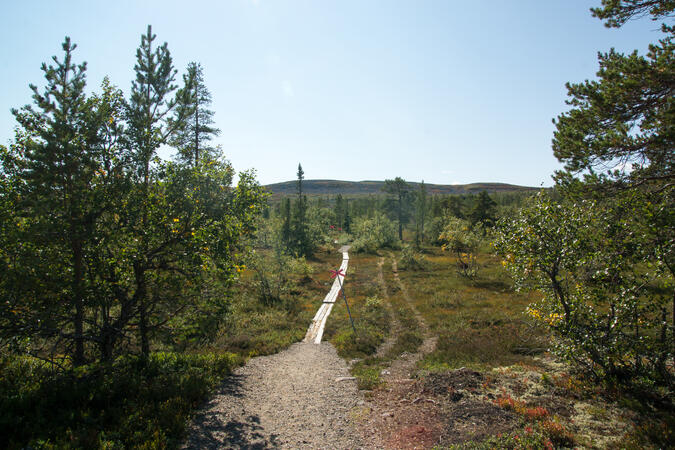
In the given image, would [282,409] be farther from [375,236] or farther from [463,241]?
[375,236]

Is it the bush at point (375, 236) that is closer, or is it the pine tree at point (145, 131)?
the pine tree at point (145, 131)

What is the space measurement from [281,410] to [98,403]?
4479 mm

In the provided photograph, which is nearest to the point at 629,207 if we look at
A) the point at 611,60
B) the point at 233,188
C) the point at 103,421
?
the point at 611,60

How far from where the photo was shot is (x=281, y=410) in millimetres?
9031

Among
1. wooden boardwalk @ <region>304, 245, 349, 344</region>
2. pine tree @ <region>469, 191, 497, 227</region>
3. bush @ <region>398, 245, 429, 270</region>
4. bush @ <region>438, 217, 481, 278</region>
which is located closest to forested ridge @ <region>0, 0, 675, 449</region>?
wooden boardwalk @ <region>304, 245, 349, 344</region>

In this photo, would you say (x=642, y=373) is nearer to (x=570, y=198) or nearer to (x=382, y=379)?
(x=570, y=198)

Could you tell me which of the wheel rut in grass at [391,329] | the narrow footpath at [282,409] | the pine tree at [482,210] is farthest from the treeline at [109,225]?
the pine tree at [482,210]

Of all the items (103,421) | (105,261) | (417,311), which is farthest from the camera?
(417,311)

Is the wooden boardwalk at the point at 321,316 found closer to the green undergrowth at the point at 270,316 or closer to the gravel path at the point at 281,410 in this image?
the green undergrowth at the point at 270,316

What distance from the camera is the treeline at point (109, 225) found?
7934 mm

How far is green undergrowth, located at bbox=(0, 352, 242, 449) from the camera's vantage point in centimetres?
625

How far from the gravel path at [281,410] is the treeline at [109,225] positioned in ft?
8.16

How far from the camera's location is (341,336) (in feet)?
58.4

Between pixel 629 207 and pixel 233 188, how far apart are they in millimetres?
11643
